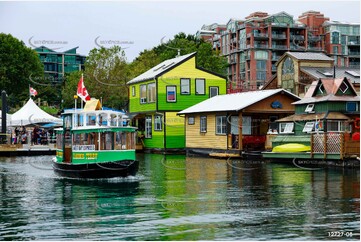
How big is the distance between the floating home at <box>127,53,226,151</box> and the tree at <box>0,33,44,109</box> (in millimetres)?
34753

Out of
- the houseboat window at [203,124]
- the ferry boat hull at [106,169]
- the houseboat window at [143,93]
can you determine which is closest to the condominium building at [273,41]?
the houseboat window at [143,93]

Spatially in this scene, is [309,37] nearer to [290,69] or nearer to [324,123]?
[290,69]

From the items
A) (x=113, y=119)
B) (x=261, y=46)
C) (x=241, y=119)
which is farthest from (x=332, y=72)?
(x=261, y=46)

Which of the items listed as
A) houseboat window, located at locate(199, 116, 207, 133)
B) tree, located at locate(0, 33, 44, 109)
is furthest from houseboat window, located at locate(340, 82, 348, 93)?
tree, located at locate(0, 33, 44, 109)

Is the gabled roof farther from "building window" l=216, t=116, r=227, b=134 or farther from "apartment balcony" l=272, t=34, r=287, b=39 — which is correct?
"apartment balcony" l=272, t=34, r=287, b=39

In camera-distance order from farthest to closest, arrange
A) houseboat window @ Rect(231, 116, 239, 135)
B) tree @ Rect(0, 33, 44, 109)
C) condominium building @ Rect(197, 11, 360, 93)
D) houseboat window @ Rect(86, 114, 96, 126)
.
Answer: condominium building @ Rect(197, 11, 360, 93) < tree @ Rect(0, 33, 44, 109) < houseboat window @ Rect(231, 116, 239, 135) < houseboat window @ Rect(86, 114, 96, 126)

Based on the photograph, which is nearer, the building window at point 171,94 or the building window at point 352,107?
the building window at point 352,107

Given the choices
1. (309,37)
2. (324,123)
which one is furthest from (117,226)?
(309,37)

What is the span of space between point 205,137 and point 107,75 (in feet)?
108

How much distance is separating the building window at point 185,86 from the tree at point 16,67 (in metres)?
37.3

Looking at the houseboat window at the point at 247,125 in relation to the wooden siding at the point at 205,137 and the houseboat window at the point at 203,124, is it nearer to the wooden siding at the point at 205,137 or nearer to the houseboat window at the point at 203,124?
the wooden siding at the point at 205,137

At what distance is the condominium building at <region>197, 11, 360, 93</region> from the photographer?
411 ft

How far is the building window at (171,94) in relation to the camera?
58.8 metres

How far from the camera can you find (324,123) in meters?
41.3
